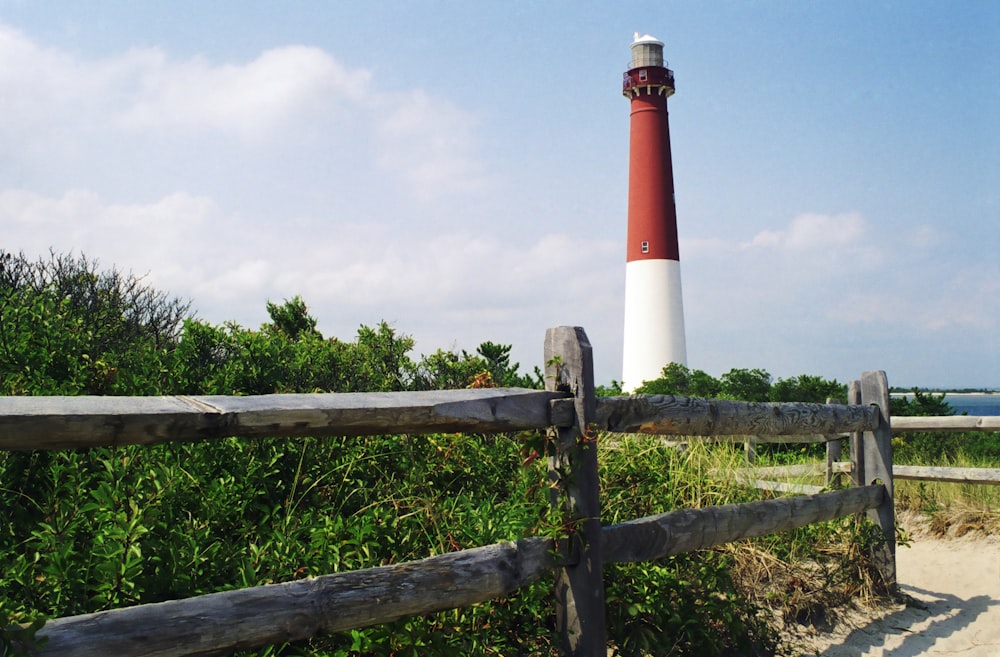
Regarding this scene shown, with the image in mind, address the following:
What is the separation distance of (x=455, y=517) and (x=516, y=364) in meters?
3.18

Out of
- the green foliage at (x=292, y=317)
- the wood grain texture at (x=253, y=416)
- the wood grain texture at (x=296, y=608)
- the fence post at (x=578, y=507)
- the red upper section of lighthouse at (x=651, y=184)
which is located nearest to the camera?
the wood grain texture at (x=253, y=416)

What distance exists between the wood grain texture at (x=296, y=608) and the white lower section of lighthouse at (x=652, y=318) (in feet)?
63.4

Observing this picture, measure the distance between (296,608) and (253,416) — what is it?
0.63 metres

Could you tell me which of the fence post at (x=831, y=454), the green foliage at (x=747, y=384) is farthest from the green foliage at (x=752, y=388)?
the fence post at (x=831, y=454)

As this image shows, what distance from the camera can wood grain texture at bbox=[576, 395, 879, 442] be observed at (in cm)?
375

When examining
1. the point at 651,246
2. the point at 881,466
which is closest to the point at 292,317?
the point at 881,466

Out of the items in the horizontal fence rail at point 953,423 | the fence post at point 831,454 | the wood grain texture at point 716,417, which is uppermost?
the wood grain texture at point 716,417

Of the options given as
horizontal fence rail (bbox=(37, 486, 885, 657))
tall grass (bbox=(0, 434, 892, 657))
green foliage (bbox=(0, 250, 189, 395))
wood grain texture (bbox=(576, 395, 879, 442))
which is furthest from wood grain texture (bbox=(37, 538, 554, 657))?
green foliage (bbox=(0, 250, 189, 395))

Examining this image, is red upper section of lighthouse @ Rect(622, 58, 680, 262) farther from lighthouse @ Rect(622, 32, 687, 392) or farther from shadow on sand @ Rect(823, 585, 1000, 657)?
shadow on sand @ Rect(823, 585, 1000, 657)

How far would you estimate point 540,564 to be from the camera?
340cm

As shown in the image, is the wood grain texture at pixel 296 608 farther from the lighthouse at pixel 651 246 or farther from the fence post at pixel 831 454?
the lighthouse at pixel 651 246

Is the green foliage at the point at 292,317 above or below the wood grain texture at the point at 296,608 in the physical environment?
above

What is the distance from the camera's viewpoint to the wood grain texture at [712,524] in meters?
3.73

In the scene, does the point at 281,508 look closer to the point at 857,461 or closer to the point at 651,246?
the point at 857,461
